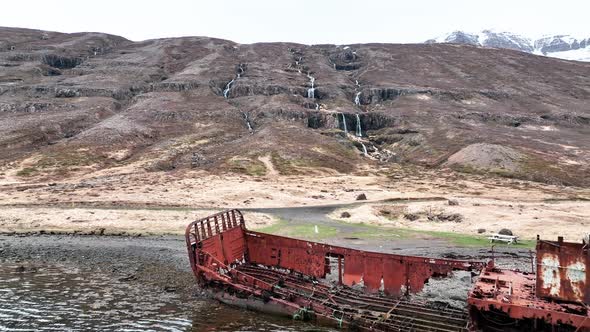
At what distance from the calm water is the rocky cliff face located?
1885 inches

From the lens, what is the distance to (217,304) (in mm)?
18000

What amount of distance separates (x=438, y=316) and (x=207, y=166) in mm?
58402

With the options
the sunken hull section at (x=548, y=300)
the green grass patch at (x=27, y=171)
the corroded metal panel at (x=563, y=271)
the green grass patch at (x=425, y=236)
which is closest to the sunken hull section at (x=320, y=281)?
the sunken hull section at (x=548, y=300)

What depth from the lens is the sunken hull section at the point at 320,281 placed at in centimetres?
1569

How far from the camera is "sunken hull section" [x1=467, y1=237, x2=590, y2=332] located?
12836mm

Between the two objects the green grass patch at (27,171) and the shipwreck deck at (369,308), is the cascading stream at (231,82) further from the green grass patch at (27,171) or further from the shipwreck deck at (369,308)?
the shipwreck deck at (369,308)

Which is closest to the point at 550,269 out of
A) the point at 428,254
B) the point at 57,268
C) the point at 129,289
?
the point at 428,254

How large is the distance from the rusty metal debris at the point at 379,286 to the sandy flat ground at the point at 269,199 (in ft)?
50.3

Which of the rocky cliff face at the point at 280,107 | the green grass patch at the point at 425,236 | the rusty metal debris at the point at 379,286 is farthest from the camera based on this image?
the rocky cliff face at the point at 280,107

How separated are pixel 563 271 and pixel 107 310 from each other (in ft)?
48.8

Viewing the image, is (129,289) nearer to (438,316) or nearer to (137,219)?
(438,316)

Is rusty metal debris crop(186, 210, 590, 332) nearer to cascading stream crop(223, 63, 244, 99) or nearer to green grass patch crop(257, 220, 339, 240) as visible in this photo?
green grass patch crop(257, 220, 339, 240)

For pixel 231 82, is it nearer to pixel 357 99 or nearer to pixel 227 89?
pixel 227 89

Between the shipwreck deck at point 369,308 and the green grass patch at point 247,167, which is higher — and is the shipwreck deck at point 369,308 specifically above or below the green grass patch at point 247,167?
above
